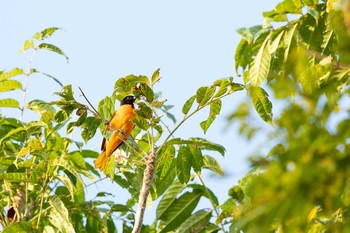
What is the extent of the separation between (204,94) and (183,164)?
1.11 ft

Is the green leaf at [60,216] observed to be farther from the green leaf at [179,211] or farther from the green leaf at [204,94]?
the green leaf at [204,94]

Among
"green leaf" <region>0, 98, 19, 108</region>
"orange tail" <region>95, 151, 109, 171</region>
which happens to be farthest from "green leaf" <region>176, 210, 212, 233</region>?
"orange tail" <region>95, 151, 109, 171</region>

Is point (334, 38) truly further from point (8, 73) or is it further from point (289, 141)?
point (8, 73)

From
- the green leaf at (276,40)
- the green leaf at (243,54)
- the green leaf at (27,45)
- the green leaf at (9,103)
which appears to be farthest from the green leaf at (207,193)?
the green leaf at (27,45)

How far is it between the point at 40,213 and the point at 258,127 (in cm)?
237

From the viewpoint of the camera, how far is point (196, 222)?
3.29 metres

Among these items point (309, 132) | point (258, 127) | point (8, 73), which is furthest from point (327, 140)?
point (8, 73)

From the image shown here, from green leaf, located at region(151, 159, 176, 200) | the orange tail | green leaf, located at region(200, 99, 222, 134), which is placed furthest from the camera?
the orange tail

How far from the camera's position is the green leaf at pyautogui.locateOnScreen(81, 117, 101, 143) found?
3521 millimetres

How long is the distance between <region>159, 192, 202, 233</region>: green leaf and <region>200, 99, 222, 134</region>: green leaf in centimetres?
35

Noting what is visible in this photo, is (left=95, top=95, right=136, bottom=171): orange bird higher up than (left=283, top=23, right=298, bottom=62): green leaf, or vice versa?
(left=95, top=95, right=136, bottom=171): orange bird

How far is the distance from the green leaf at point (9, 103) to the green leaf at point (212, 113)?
56.9 inches

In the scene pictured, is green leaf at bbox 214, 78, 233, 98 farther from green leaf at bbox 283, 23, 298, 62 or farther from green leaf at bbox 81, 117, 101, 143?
green leaf at bbox 81, 117, 101, 143

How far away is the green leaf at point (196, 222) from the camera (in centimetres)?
328
